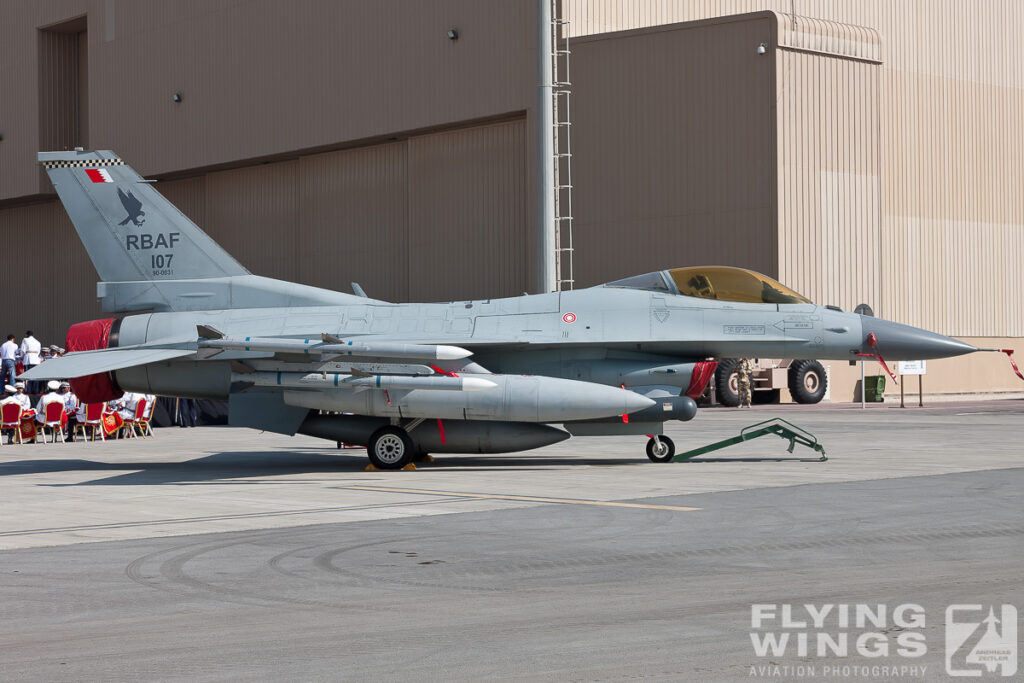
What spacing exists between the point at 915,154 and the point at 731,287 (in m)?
27.1

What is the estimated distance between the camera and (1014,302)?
4353cm

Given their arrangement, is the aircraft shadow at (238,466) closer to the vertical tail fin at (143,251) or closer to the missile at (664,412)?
the missile at (664,412)

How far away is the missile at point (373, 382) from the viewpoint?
49.0 feet

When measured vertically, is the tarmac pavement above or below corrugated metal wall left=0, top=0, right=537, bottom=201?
below

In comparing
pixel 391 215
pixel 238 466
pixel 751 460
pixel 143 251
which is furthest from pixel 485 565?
pixel 391 215

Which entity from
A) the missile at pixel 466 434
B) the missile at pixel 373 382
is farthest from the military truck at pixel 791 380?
the missile at pixel 373 382

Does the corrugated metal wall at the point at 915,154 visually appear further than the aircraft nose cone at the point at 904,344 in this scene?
Yes

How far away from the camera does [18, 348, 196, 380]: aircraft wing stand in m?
15.2

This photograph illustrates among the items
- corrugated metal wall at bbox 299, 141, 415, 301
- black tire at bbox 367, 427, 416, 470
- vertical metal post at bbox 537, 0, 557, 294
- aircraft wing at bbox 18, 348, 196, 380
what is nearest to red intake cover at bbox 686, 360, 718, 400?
black tire at bbox 367, 427, 416, 470

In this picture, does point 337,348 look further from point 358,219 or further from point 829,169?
point 358,219

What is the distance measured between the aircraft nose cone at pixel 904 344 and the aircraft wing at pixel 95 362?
8765 mm

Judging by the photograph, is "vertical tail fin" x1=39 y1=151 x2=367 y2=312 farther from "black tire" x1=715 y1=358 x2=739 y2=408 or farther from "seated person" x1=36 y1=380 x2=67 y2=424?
"black tire" x1=715 y1=358 x2=739 y2=408

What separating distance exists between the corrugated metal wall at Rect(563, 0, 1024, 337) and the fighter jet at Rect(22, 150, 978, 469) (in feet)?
65.4

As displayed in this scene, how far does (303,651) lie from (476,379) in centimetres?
914
